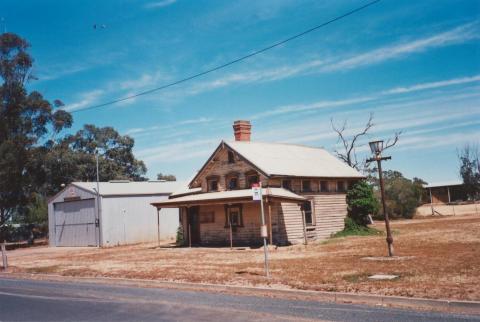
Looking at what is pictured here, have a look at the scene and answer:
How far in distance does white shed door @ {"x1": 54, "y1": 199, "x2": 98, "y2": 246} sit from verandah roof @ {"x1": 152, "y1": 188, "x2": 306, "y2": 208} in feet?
33.1

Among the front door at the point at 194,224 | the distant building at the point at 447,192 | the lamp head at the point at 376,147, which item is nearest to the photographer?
the lamp head at the point at 376,147

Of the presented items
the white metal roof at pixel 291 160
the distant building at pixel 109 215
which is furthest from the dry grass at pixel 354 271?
the distant building at pixel 109 215

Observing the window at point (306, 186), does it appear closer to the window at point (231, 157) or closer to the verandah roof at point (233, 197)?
the verandah roof at point (233, 197)

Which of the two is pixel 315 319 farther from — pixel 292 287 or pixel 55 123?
pixel 55 123

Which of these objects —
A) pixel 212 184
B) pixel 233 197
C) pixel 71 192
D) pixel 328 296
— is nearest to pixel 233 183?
pixel 212 184

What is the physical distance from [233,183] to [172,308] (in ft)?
66.3

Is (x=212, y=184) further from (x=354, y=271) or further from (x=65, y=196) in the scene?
(x=354, y=271)

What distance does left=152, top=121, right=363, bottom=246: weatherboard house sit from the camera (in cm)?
2706

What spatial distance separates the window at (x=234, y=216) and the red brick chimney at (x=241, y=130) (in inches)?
241

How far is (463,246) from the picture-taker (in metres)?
18.6

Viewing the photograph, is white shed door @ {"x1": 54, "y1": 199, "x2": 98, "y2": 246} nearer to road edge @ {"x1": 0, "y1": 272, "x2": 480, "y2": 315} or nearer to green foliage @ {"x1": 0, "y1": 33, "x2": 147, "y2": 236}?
green foliage @ {"x1": 0, "y1": 33, "x2": 147, "y2": 236}

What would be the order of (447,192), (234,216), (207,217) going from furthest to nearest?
1. (447,192)
2. (207,217)
3. (234,216)

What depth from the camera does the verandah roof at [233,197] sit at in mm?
25017

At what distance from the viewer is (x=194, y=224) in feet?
105
